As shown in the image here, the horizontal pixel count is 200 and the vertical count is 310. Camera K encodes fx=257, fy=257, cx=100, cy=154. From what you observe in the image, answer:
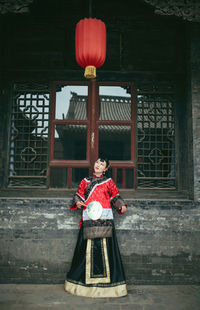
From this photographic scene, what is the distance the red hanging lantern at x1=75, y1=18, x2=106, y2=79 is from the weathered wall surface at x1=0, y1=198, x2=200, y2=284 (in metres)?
1.90

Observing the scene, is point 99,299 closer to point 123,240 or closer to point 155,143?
point 123,240

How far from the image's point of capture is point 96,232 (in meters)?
3.28

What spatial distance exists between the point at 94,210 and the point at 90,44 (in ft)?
6.63

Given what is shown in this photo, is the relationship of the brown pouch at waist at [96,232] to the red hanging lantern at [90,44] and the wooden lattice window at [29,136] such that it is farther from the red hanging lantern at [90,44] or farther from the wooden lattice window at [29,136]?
the red hanging lantern at [90,44]

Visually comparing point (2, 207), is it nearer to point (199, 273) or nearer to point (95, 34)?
point (95, 34)

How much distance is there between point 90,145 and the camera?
4008mm

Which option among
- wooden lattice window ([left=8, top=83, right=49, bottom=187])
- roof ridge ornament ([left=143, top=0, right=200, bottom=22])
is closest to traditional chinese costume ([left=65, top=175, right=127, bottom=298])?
wooden lattice window ([left=8, top=83, right=49, bottom=187])

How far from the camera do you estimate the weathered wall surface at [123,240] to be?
361 centimetres

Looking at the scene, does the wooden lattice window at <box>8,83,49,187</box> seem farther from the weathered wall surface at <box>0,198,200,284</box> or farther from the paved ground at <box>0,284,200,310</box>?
the paved ground at <box>0,284,200,310</box>

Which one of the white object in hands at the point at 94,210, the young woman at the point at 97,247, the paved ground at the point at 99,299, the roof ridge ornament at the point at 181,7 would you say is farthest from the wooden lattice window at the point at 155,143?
the paved ground at the point at 99,299

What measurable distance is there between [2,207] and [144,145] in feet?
7.70

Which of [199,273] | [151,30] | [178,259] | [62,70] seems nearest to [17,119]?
[62,70]

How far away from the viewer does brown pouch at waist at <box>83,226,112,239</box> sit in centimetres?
328

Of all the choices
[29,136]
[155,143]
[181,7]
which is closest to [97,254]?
[155,143]
